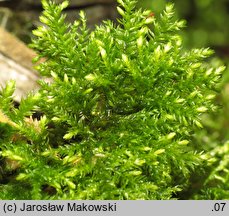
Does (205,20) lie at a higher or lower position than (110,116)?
higher

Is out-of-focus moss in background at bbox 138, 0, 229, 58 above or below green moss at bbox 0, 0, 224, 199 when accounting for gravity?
above

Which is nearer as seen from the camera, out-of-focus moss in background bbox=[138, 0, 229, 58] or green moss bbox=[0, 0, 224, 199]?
green moss bbox=[0, 0, 224, 199]

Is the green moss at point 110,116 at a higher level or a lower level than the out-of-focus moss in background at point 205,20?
lower

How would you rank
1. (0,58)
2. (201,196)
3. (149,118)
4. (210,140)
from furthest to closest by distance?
1. (210,140)
2. (0,58)
3. (201,196)
4. (149,118)

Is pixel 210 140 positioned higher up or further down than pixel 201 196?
higher up

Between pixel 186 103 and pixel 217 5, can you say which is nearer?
pixel 186 103

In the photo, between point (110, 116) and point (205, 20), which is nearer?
point (110, 116)

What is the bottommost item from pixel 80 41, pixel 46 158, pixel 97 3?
pixel 46 158

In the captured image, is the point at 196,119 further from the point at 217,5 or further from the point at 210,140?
the point at 217,5

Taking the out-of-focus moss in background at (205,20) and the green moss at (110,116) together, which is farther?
the out-of-focus moss in background at (205,20)
